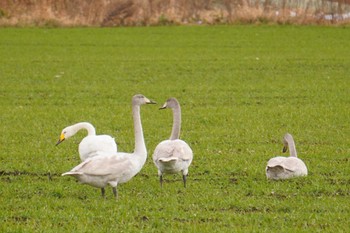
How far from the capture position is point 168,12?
42.1 meters

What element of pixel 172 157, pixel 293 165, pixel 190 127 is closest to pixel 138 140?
pixel 172 157

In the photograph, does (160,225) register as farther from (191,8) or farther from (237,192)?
(191,8)

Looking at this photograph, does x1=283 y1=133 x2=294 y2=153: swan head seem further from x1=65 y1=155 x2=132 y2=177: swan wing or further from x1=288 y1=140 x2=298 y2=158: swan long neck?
x1=65 y1=155 x2=132 y2=177: swan wing

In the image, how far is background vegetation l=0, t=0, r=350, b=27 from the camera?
1622 inches

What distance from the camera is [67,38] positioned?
1423 inches

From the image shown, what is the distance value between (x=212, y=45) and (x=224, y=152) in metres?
21.0

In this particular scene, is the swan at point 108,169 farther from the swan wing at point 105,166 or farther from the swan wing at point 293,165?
the swan wing at point 293,165

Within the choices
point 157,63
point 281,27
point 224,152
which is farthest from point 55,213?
point 281,27

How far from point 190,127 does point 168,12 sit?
27411 millimetres

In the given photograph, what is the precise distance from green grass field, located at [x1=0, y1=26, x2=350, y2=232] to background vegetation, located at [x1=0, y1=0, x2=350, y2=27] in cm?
697

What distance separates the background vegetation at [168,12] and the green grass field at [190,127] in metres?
6.97

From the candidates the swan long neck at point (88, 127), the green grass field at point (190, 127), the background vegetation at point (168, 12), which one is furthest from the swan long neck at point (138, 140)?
the background vegetation at point (168, 12)

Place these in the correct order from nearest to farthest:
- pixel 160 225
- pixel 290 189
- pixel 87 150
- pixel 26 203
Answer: pixel 160 225 < pixel 26 203 < pixel 290 189 < pixel 87 150

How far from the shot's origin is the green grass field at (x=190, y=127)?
854 centimetres
